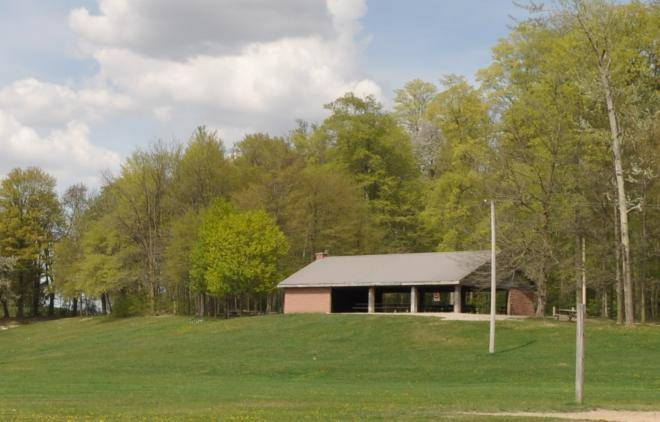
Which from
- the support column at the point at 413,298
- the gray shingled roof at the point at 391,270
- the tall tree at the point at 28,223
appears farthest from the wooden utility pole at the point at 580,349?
the tall tree at the point at 28,223

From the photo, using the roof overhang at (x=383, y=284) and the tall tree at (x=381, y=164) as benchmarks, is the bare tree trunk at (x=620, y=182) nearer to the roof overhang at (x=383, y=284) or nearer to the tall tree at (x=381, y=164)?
the roof overhang at (x=383, y=284)

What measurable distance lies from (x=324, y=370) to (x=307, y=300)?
24.2 metres

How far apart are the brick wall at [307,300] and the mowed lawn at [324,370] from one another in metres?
3.33

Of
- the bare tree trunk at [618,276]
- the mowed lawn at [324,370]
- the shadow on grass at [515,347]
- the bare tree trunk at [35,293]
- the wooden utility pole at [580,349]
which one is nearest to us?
the wooden utility pole at [580,349]

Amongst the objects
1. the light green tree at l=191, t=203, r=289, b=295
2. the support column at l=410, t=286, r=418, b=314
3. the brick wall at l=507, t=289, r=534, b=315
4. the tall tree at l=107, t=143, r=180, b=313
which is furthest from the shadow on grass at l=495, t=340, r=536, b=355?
the tall tree at l=107, t=143, r=180, b=313

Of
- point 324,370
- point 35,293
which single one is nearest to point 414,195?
point 324,370

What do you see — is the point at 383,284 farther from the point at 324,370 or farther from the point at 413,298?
the point at 324,370

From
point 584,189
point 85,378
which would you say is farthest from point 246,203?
point 85,378

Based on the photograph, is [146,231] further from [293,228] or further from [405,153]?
[405,153]

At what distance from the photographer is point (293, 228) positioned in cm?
6725

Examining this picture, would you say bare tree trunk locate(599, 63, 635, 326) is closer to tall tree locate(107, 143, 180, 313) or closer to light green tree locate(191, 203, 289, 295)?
light green tree locate(191, 203, 289, 295)

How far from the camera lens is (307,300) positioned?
5891 cm

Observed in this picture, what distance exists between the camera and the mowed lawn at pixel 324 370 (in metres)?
19.6

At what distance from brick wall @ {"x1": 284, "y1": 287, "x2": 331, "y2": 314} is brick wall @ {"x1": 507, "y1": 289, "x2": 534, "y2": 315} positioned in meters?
13.1
